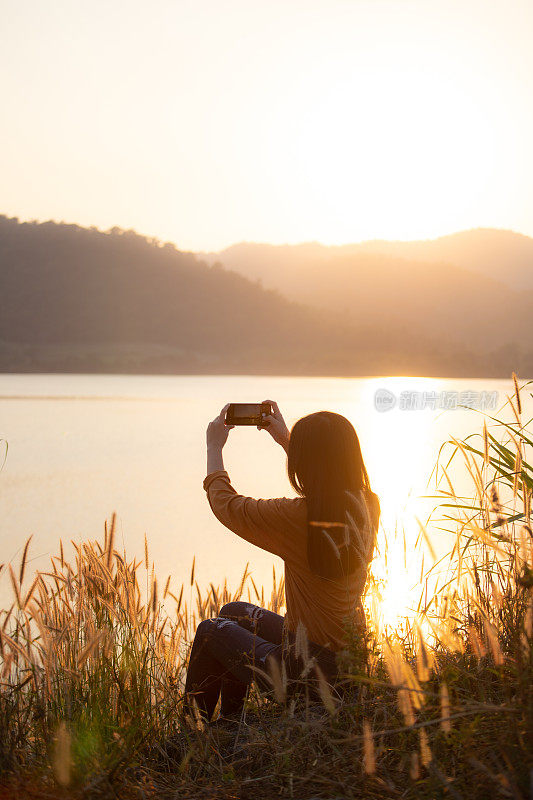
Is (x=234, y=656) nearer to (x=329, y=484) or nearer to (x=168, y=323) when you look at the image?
(x=329, y=484)

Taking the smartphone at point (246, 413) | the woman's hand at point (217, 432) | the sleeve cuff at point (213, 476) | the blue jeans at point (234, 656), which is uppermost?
the smartphone at point (246, 413)

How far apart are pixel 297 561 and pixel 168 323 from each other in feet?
241

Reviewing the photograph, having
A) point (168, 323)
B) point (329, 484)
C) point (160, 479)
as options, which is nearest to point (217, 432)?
point (329, 484)

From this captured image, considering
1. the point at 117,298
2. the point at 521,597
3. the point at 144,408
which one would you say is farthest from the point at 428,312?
the point at 521,597

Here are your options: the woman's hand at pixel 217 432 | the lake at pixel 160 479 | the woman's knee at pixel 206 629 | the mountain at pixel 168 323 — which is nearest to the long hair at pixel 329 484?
the lake at pixel 160 479

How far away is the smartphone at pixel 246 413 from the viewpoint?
8.04 ft

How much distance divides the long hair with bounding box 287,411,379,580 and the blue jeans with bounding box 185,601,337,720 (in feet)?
0.90

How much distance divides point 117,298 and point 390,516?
75.4 m

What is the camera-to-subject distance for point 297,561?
2.06m

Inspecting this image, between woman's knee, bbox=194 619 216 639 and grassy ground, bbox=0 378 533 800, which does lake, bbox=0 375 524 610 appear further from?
woman's knee, bbox=194 619 216 639

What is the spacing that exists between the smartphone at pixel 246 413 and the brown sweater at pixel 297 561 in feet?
1.27

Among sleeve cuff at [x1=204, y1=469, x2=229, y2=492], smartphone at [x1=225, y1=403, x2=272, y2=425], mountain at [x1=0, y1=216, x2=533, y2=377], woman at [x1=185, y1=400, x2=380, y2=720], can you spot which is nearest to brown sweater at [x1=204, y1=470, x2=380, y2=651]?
woman at [x1=185, y1=400, x2=380, y2=720]

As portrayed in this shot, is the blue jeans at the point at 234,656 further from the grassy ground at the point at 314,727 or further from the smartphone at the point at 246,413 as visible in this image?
the smartphone at the point at 246,413

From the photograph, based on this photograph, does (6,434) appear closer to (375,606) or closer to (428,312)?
(375,606)
